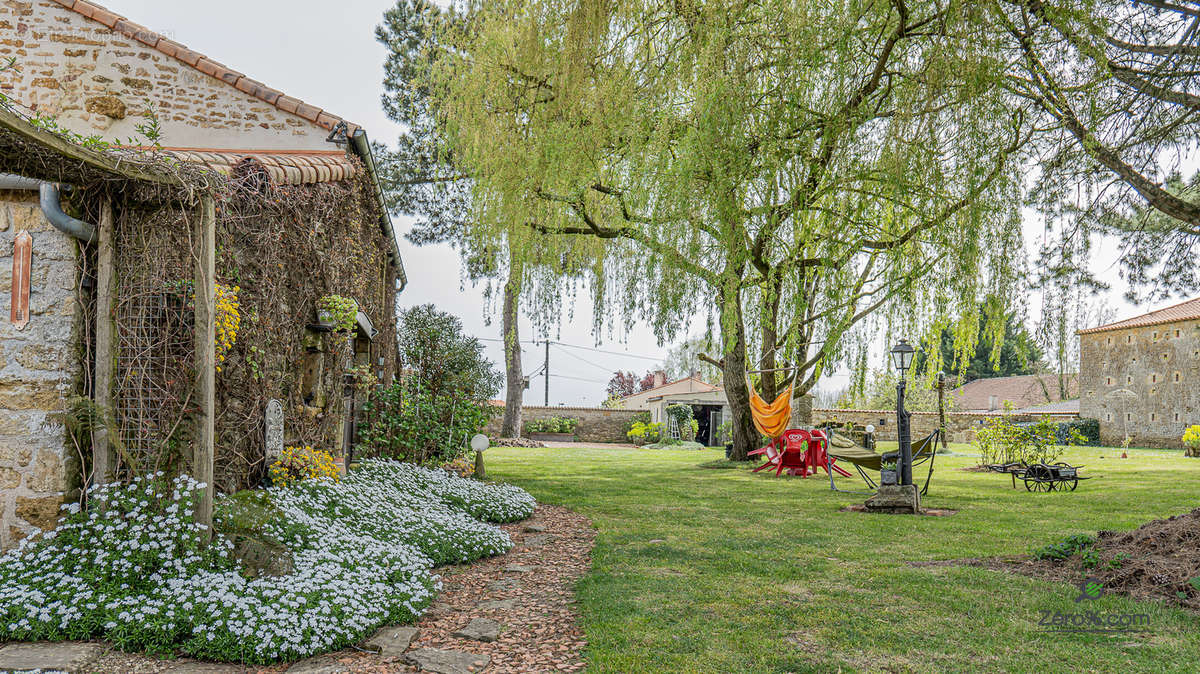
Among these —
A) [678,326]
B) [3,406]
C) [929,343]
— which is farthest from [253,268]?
[929,343]

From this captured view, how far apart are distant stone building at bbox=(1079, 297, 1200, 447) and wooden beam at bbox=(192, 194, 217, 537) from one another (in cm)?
2508

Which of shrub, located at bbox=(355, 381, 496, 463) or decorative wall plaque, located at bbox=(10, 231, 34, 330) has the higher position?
decorative wall plaque, located at bbox=(10, 231, 34, 330)

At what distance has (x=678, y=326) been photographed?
8.28 meters

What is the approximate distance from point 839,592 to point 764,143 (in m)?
3.17

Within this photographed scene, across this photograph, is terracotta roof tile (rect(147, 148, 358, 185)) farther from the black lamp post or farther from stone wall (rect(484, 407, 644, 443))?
stone wall (rect(484, 407, 644, 443))

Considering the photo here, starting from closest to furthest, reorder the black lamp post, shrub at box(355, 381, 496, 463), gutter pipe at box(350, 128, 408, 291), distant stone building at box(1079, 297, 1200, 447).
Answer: gutter pipe at box(350, 128, 408, 291)
the black lamp post
shrub at box(355, 381, 496, 463)
distant stone building at box(1079, 297, 1200, 447)

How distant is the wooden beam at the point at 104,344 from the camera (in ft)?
11.9

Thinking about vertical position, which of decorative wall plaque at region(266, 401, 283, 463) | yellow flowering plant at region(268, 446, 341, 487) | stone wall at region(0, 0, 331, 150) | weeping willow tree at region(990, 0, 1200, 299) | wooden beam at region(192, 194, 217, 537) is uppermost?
stone wall at region(0, 0, 331, 150)

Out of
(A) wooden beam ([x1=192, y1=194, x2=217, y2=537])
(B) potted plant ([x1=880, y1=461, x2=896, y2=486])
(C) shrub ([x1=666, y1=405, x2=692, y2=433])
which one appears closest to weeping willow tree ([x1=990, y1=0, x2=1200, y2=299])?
(B) potted plant ([x1=880, y1=461, x2=896, y2=486])

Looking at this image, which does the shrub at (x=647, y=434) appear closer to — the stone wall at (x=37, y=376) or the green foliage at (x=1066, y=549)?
the green foliage at (x=1066, y=549)

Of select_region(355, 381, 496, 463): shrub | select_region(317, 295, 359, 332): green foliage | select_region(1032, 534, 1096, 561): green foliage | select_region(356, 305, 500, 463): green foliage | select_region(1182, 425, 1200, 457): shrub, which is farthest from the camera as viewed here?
select_region(1182, 425, 1200, 457): shrub

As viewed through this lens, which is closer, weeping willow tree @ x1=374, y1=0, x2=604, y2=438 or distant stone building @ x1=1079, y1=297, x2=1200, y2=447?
weeping willow tree @ x1=374, y1=0, x2=604, y2=438

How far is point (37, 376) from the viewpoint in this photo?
3.65 meters

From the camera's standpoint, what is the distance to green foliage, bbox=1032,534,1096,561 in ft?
14.5
